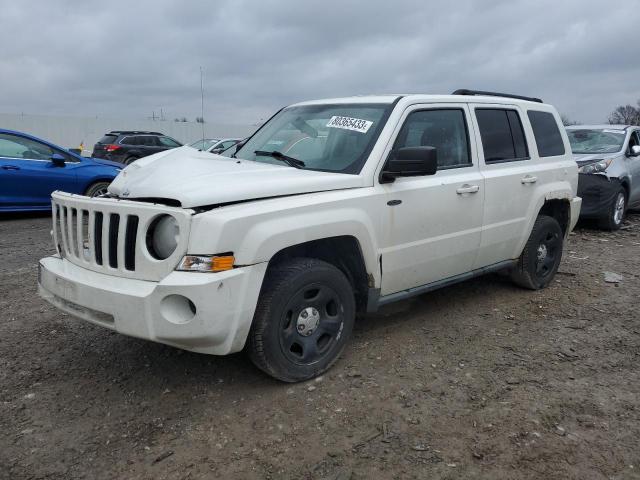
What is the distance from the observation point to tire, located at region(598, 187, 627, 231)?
8641 millimetres

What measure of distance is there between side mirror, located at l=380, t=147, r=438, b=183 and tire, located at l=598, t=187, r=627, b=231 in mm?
6214

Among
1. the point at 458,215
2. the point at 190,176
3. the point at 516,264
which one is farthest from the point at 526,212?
the point at 190,176

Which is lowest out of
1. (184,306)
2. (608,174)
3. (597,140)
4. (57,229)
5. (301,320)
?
(301,320)

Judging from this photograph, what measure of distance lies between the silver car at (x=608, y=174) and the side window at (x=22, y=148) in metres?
8.52

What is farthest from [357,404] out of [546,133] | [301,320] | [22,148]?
[22,148]

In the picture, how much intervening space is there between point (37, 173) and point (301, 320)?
7.20 meters

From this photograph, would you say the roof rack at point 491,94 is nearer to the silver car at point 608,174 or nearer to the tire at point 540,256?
the tire at point 540,256

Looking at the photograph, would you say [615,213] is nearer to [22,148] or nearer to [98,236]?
[98,236]

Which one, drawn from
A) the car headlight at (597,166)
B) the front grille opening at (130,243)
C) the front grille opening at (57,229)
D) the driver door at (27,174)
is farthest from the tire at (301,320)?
the driver door at (27,174)

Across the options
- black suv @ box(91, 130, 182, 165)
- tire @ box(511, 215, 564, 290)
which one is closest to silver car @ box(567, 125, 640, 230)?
tire @ box(511, 215, 564, 290)

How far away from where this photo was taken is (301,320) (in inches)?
133

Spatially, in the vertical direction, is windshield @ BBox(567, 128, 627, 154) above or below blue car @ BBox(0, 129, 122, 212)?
above

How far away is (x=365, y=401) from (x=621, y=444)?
133cm

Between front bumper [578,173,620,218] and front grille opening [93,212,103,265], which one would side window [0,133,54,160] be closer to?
front grille opening [93,212,103,265]
